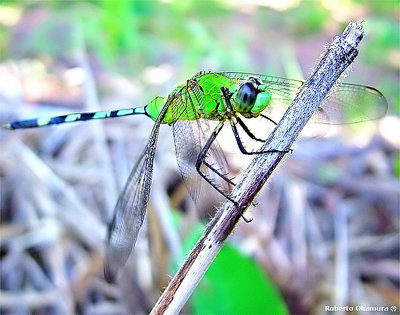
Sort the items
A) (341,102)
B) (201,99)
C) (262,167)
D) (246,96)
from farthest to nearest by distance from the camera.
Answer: (341,102), (201,99), (246,96), (262,167)

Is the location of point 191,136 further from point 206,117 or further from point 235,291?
point 235,291

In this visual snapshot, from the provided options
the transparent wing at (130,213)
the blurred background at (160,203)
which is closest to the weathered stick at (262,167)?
the blurred background at (160,203)

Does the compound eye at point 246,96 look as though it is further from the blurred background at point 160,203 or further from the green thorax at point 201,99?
the blurred background at point 160,203

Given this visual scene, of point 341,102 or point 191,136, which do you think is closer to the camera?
point 191,136

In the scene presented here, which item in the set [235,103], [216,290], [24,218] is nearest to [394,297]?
[216,290]

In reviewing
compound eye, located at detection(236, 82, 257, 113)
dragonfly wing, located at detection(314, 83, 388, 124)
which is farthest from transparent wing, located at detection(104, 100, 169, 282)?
dragonfly wing, located at detection(314, 83, 388, 124)

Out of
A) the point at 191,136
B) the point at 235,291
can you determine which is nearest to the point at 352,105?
the point at 191,136
